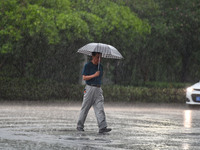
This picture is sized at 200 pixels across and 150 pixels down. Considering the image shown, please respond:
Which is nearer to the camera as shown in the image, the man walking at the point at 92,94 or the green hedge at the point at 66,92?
the man walking at the point at 92,94

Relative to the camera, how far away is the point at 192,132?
495 inches

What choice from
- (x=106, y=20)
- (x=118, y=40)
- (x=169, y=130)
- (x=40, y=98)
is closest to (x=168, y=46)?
(x=118, y=40)

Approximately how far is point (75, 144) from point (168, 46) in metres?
27.1

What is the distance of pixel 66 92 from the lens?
84.0ft

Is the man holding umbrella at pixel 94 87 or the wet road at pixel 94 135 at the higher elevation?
the man holding umbrella at pixel 94 87

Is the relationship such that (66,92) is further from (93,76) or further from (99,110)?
(93,76)

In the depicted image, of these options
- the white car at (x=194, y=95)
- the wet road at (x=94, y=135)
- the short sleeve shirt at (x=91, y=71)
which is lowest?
the wet road at (x=94, y=135)

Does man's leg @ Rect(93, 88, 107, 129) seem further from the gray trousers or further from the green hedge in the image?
the green hedge

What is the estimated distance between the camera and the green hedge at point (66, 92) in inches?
976

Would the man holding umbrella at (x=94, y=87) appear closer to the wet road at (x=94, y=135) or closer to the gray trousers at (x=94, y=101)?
the gray trousers at (x=94, y=101)

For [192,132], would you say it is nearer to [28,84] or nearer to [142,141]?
[142,141]

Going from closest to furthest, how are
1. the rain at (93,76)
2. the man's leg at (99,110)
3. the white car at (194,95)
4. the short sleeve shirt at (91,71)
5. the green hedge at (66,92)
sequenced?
1. the rain at (93,76)
2. the man's leg at (99,110)
3. the short sleeve shirt at (91,71)
4. the white car at (194,95)
5. the green hedge at (66,92)

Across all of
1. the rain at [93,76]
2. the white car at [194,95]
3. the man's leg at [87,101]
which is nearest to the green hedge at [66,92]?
the rain at [93,76]

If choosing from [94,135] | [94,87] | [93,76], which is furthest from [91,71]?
[94,135]
